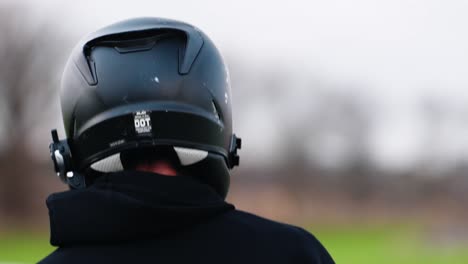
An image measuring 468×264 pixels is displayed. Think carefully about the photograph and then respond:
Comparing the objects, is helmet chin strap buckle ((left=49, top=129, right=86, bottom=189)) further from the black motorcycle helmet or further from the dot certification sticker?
the dot certification sticker

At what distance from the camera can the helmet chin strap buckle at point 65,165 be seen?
8.11ft

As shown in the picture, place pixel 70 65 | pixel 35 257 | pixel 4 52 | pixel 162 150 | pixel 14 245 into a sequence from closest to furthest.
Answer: pixel 162 150 → pixel 70 65 → pixel 35 257 → pixel 14 245 → pixel 4 52

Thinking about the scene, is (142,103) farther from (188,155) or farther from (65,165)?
(65,165)

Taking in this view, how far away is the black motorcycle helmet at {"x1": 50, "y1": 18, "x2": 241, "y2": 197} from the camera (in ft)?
7.65

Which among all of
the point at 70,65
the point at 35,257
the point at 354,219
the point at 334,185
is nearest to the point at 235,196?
the point at 354,219

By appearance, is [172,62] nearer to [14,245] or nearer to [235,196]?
[14,245]

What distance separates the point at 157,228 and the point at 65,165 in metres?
0.58

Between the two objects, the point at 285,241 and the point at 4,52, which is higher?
the point at 285,241

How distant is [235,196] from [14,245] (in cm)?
1624

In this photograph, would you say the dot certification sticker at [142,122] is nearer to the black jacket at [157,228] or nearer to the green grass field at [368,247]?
the black jacket at [157,228]

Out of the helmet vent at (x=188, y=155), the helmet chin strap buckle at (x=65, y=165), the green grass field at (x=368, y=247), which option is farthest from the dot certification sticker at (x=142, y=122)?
the green grass field at (x=368, y=247)

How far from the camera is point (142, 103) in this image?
2383 mm

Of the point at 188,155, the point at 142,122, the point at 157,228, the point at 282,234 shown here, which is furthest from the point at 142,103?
the point at 282,234

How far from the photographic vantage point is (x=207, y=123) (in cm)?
242
